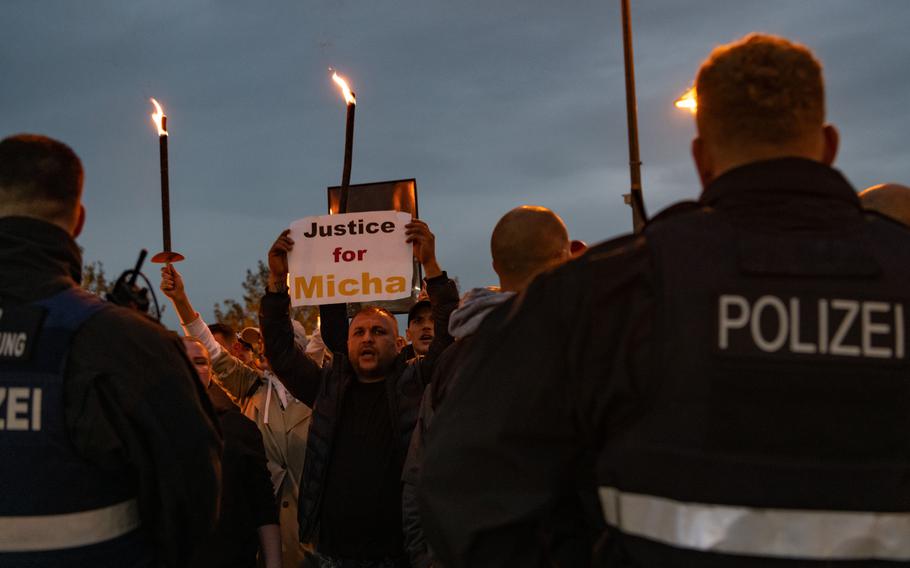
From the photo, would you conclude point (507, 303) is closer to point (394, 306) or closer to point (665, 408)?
point (665, 408)

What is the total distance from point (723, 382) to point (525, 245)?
1605 millimetres

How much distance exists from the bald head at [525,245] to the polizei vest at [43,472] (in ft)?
4.62

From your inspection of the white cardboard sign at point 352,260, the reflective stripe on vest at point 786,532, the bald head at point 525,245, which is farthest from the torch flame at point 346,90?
the reflective stripe on vest at point 786,532

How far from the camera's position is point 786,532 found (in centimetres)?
181

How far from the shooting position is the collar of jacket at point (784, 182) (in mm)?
1965

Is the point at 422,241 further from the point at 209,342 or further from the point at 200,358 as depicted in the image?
the point at 209,342

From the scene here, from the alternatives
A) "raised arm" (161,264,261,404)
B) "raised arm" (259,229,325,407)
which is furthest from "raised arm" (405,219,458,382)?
"raised arm" (161,264,261,404)

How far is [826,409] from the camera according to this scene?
1.81 meters

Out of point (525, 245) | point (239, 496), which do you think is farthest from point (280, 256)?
point (525, 245)

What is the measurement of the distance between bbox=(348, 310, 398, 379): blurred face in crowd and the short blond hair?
12.3 ft

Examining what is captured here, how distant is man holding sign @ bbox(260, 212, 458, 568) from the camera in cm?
520

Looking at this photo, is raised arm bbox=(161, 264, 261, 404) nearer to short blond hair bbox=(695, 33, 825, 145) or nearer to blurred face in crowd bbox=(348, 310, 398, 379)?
blurred face in crowd bbox=(348, 310, 398, 379)

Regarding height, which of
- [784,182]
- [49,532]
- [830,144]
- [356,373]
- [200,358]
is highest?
[830,144]

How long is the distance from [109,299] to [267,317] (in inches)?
92.9
